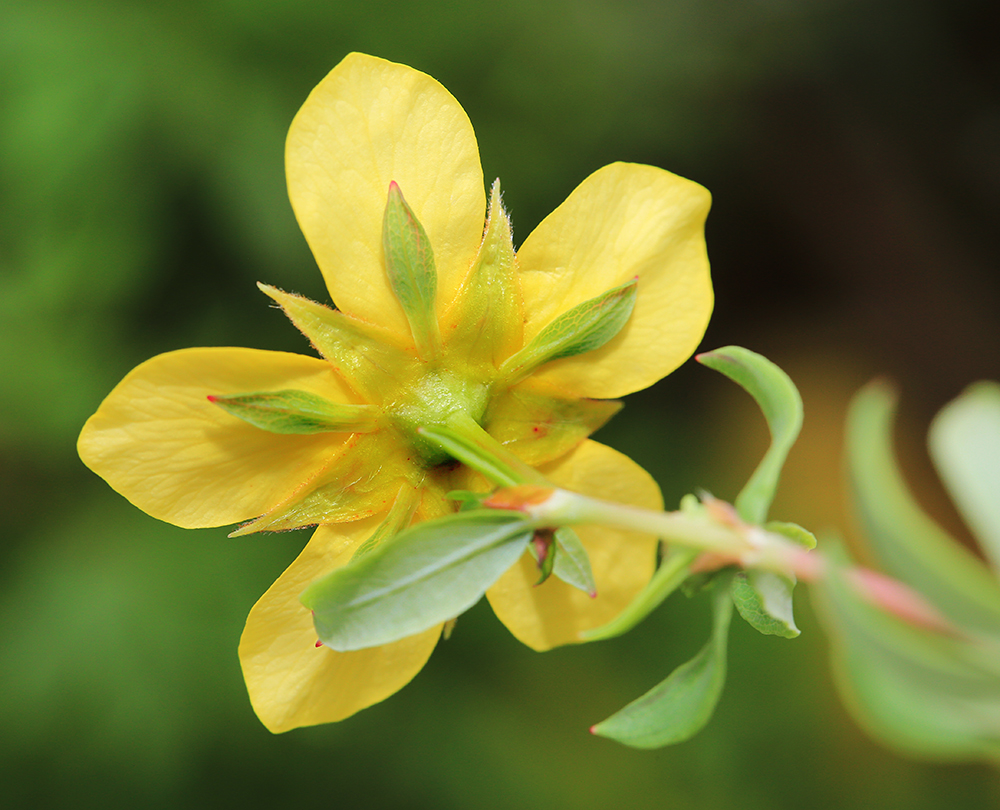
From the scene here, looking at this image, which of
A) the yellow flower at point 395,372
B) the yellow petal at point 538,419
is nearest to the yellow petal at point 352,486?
the yellow flower at point 395,372

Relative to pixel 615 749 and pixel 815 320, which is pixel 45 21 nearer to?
pixel 615 749

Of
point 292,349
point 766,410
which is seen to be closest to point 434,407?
point 766,410

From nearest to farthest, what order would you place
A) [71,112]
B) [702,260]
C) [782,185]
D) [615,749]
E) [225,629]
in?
[702,260], [71,112], [225,629], [615,749], [782,185]

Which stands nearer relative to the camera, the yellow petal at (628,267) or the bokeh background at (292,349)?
the yellow petal at (628,267)

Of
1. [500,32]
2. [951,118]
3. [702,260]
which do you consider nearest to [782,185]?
[951,118]

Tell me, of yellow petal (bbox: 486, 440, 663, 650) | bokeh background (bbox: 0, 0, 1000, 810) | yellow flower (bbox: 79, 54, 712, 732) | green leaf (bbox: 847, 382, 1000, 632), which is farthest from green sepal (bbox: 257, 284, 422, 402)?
bokeh background (bbox: 0, 0, 1000, 810)

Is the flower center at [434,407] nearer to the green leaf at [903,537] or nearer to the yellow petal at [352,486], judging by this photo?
the yellow petal at [352,486]
